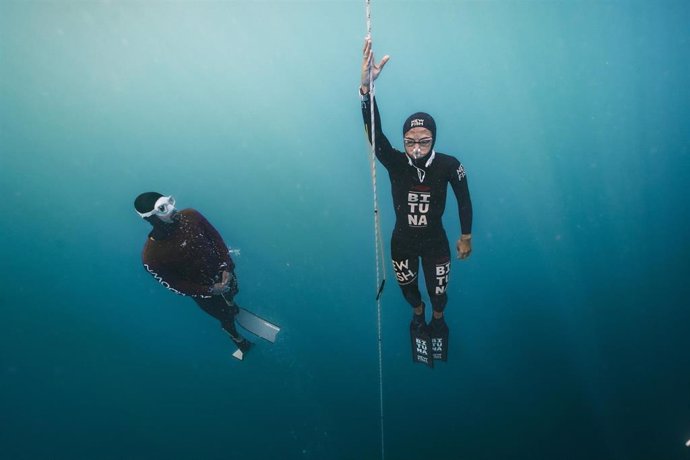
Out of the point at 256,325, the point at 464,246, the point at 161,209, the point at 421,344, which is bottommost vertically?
the point at 256,325

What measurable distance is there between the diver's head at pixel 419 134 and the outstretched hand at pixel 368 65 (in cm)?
42

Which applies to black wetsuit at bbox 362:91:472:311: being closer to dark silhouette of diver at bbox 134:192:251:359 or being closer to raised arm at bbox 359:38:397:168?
raised arm at bbox 359:38:397:168

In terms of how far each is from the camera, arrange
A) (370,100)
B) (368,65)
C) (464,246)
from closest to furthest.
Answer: (368,65) → (370,100) → (464,246)

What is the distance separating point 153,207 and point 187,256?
502 mm

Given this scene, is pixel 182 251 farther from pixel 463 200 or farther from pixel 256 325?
pixel 463 200

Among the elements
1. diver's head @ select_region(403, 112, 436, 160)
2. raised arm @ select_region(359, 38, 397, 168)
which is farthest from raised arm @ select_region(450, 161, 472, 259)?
raised arm @ select_region(359, 38, 397, 168)

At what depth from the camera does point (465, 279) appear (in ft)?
11.4

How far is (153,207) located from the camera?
7.25ft

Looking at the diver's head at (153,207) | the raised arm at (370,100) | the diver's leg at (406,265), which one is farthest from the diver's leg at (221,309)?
the raised arm at (370,100)

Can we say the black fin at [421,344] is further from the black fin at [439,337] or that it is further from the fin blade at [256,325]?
the fin blade at [256,325]

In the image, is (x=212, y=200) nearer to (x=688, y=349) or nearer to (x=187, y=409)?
(x=187, y=409)

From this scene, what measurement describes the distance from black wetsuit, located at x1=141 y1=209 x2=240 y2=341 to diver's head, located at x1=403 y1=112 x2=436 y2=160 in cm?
179

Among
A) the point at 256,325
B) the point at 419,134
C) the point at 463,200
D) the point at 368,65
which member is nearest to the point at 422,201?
the point at 463,200

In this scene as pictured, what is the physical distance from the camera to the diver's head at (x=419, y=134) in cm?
205
